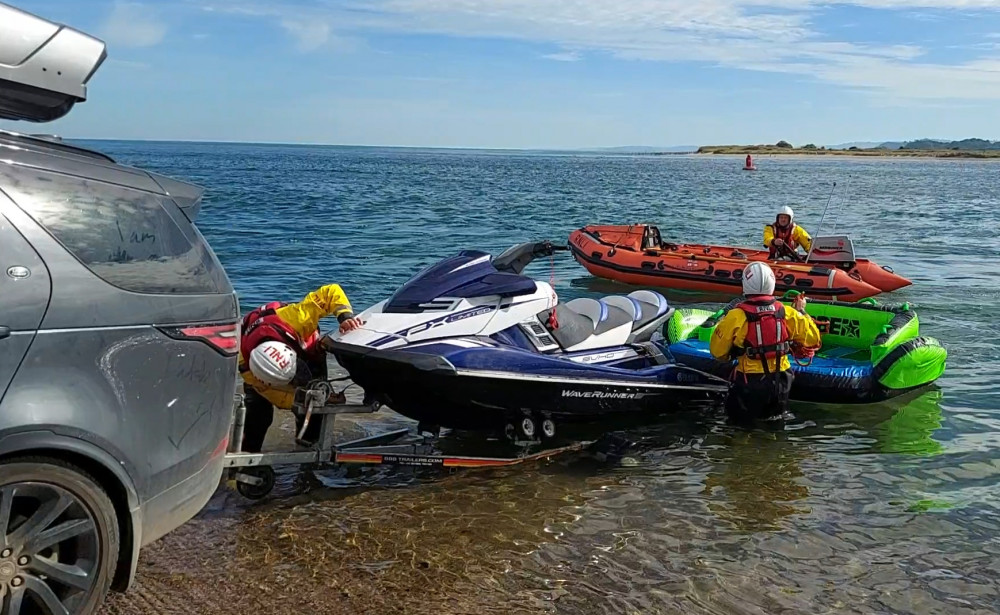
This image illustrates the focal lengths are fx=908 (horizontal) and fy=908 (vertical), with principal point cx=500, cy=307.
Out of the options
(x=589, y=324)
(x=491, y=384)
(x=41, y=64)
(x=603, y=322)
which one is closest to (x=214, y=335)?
(x=41, y=64)

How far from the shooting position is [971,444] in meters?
7.29

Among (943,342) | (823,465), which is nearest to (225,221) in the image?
(943,342)

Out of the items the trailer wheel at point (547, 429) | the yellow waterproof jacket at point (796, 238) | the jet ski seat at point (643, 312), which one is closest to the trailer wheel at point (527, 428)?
the trailer wheel at point (547, 429)

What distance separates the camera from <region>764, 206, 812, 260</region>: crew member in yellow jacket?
15.1 meters

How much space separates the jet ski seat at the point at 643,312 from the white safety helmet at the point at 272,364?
3.11 meters

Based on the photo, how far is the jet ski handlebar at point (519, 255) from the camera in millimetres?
6543

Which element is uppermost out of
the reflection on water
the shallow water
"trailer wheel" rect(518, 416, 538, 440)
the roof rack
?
the roof rack

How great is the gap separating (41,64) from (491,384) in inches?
138

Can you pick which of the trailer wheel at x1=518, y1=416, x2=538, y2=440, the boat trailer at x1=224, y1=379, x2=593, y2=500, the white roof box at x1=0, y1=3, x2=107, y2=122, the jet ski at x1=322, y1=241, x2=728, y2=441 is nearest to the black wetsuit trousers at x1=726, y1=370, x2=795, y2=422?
the jet ski at x1=322, y1=241, x2=728, y2=441

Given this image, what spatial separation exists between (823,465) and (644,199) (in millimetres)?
39245

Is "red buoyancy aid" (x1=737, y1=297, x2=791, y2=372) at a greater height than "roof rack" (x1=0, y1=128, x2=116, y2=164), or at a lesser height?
lesser

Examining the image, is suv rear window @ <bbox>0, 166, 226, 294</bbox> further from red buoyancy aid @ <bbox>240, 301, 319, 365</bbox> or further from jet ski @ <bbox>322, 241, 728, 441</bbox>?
jet ski @ <bbox>322, 241, 728, 441</bbox>

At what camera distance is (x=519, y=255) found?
661cm

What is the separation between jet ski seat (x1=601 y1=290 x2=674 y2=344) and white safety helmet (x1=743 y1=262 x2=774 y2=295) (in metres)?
0.88
